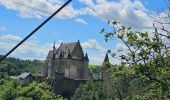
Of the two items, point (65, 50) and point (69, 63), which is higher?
point (65, 50)

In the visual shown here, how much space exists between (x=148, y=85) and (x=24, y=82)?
145 meters

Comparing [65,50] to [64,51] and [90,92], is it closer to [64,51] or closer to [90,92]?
[64,51]

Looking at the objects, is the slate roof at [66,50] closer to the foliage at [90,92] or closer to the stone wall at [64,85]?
the stone wall at [64,85]

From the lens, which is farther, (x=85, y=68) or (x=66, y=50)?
(x=85, y=68)

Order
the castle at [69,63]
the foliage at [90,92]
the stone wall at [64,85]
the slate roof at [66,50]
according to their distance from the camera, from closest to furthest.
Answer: the foliage at [90,92]
the stone wall at [64,85]
the castle at [69,63]
the slate roof at [66,50]

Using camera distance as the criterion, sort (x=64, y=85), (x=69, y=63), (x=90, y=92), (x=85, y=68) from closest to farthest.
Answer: (x=90, y=92) < (x=64, y=85) < (x=69, y=63) < (x=85, y=68)

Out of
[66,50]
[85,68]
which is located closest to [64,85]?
[66,50]

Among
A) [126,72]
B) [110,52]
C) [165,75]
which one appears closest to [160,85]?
[165,75]

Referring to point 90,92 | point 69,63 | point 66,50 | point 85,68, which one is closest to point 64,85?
point 90,92

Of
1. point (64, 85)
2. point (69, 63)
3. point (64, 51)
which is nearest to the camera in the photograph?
point (64, 85)

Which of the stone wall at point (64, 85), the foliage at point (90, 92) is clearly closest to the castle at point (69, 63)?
the stone wall at point (64, 85)

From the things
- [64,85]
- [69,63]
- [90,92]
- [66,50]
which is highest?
[66,50]

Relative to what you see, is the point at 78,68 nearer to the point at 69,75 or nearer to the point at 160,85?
the point at 69,75

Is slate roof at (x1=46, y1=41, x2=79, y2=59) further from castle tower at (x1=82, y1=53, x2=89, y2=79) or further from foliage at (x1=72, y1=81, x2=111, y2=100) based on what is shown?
foliage at (x1=72, y1=81, x2=111, y2=100)
